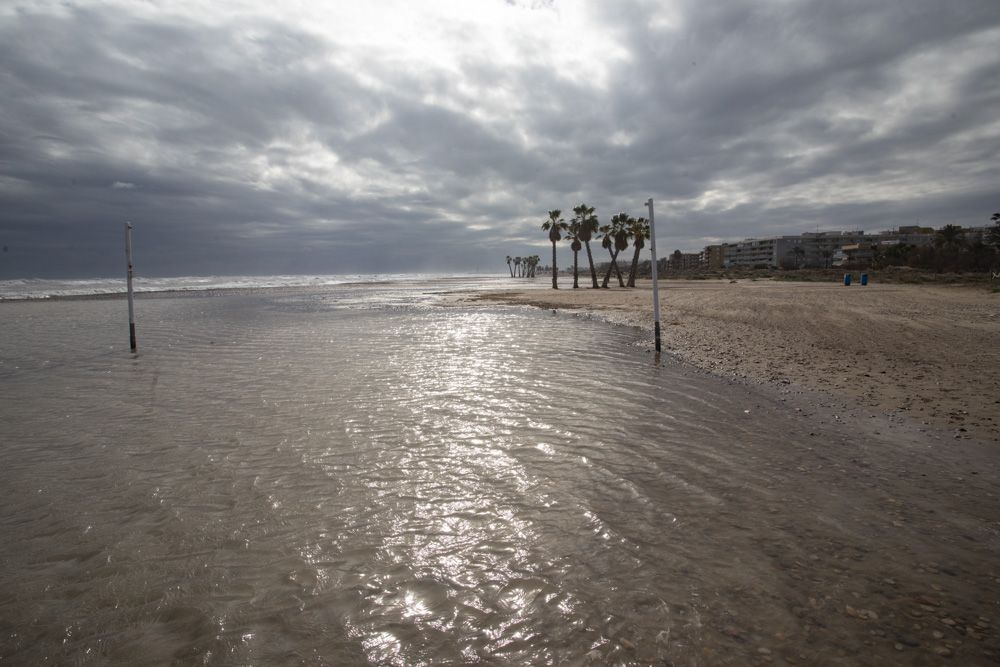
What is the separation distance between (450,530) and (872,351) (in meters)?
13.9

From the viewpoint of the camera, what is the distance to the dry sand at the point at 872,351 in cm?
832

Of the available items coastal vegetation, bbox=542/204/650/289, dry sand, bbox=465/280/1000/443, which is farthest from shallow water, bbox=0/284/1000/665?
coastal vegetation, bbox=542/204/650/289

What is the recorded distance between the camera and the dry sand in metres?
8.32

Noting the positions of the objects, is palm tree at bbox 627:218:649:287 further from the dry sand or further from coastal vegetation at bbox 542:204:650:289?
the dry sand

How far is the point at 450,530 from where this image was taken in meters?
4.43

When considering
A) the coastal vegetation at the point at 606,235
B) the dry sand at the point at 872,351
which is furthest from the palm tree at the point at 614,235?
the dry sand at the point at 872,351

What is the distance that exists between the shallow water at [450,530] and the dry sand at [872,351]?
2188mm

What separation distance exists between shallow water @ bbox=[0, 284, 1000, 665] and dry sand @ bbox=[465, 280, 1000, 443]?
7.18 feet

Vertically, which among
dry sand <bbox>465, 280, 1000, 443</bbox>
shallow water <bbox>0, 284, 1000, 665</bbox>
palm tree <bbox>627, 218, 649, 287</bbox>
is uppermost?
palm tree <bbox>627, 218, 649, 287</bbox>

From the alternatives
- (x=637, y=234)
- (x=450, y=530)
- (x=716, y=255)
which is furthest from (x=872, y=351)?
(x=716, y=255)

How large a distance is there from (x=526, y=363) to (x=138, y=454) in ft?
28.4

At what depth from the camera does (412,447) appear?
6.66 metres

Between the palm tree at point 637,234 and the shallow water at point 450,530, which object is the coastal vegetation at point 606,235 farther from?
the shallow water at point 450,530

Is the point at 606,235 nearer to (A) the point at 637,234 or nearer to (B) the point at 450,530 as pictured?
(A) the point at 637,234
